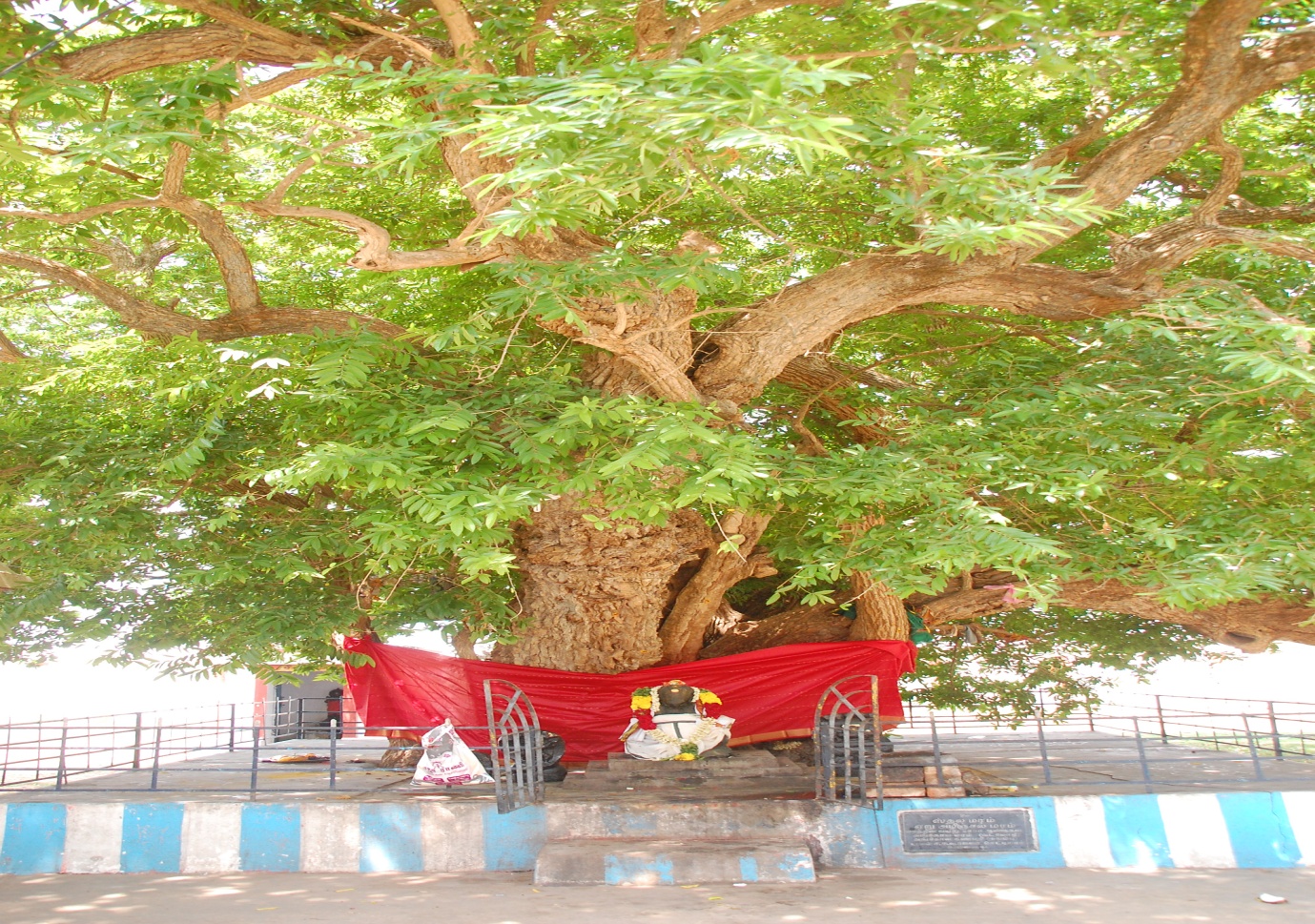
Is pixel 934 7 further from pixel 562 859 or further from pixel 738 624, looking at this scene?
pixel 738 624

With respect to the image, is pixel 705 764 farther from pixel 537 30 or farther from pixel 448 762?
pixel 537 30

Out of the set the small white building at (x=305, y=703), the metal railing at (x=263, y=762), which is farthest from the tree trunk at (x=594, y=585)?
the small white building at (x=305, y=703)

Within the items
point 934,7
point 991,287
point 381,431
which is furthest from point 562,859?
point 934,7

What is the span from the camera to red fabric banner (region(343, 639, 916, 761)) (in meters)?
11.4

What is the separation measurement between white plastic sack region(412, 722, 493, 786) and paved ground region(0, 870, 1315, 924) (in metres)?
1.58

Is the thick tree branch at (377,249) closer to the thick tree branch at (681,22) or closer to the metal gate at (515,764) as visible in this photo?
the thick tree branch at (681,22)

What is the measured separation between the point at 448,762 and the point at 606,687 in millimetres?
2159

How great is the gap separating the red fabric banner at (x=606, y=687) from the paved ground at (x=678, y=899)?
310 cm

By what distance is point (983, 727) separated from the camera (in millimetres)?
→ 22344

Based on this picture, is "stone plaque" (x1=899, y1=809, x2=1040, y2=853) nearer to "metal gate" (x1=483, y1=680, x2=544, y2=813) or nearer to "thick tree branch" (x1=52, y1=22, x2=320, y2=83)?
"metal gate" (x1=483, y1=680, x2=544, y2=813)

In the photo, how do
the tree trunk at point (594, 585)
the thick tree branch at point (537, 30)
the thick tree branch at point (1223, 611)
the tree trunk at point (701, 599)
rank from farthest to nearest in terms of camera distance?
the tree trunk at point (701, 599) < the thick tree branch at point (1223, 611) < the tree trunk at point (594, 585) < the thick tree branch at point (537, 30)

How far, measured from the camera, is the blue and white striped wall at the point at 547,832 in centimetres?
847

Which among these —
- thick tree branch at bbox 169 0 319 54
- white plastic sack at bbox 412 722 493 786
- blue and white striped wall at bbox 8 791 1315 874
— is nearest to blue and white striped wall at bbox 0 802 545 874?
blue and white striped wall at bbox 8 791 1315 874

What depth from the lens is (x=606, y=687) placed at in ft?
37.5
